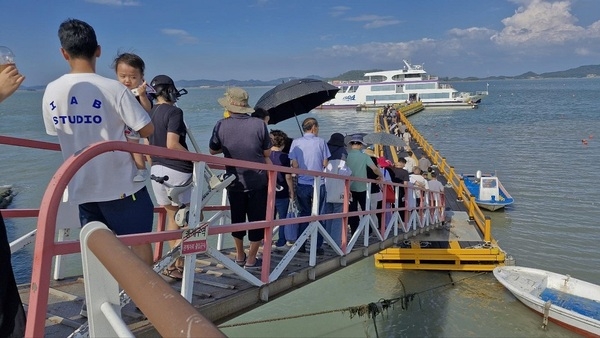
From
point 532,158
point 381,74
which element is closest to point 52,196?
point 532,158

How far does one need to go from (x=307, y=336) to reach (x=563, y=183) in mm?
16247

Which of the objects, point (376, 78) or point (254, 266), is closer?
point (254, 266)

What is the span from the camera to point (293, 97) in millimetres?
5910

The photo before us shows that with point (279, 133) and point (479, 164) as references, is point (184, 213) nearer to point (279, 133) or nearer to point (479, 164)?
point (279, 133)

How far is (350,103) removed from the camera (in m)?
64.7

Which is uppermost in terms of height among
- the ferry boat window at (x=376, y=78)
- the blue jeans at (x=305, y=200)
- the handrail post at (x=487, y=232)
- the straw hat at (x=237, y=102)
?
the ferry boat window at (x=376, y=78)

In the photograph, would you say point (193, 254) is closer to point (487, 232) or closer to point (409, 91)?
point (487, 232)

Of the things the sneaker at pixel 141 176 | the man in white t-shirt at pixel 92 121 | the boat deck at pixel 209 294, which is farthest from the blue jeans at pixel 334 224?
the man in white t-shirt at pixel 92 121

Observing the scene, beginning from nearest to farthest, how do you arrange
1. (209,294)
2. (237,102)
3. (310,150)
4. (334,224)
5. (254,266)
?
(209,294) → (237,102) → (254,266) → (310,150) → (334,224)

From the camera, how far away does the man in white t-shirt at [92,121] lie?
2385 millimetres

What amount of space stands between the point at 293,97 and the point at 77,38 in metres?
3.72

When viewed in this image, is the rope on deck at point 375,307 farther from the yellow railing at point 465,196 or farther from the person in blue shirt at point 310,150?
the person in blue shirt at point 310,150

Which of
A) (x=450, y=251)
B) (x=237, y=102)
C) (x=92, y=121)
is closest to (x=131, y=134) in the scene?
(x=92, y=121)

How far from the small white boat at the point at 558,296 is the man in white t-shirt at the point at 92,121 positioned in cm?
801
